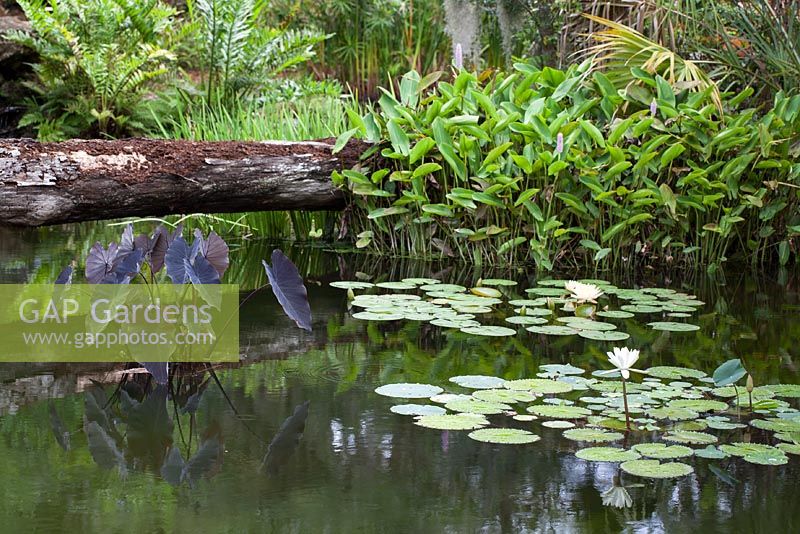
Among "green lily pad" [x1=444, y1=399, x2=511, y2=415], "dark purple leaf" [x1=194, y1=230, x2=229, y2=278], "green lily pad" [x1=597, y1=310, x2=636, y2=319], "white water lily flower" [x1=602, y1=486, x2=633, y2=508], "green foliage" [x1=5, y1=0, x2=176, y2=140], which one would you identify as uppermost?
"green foliage" [x1=5, y1=0, x2=176, y2=140]

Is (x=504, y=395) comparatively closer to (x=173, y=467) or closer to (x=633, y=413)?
(x=633, y=413)

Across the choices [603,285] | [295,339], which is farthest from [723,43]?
[295,339]

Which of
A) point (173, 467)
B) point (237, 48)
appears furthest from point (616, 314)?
point (237, 48)

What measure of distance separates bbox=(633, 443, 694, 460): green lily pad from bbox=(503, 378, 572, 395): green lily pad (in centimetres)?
48

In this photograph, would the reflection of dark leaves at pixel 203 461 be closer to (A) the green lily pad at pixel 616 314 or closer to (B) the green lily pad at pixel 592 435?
(B) the green lily pad at pixel 592 435

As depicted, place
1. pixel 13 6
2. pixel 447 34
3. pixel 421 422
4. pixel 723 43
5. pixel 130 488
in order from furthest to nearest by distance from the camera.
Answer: pixel 447 34
pixel 13 6
pixel 723 43
pixel 421 422
pixel 130 488

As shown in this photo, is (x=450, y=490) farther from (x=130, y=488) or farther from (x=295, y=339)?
(x=295, y=339)

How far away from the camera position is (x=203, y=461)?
227cm

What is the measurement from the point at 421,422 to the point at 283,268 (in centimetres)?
68

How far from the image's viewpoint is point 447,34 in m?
12.0

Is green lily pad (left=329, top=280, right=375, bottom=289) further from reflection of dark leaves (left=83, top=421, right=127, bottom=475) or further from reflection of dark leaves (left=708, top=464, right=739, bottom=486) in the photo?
reflection of dark leaves (left=708, top=464, right=739, bottom=486)

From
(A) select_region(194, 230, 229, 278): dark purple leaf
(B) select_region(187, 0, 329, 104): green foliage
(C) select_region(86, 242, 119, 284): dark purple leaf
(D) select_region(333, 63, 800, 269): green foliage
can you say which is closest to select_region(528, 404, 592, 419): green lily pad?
(A) select_region(194, 230, 229, 278): dark purple leaf

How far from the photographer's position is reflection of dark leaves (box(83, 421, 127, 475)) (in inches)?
88.7

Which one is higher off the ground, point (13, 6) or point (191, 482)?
point (13, 6)
